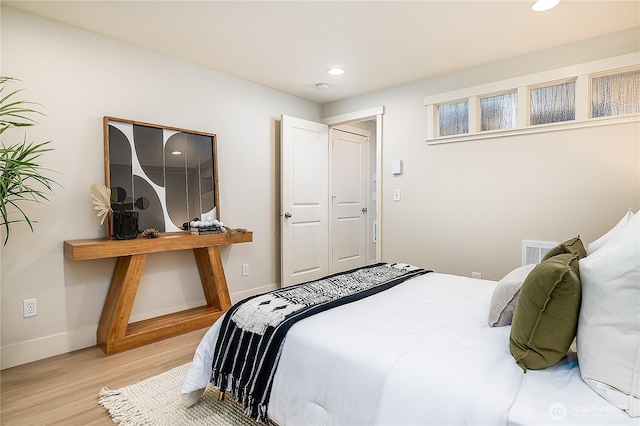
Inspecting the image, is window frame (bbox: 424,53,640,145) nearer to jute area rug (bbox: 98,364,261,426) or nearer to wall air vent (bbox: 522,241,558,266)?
wall air vent (bbox: 522,241,558,266)

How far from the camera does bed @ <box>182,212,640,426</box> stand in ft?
3.02

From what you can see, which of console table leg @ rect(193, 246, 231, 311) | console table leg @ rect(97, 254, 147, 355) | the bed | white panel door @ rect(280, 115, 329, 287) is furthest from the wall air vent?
console table leg @ rect(97, 254, 147, 355)

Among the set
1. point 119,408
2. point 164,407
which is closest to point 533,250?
point 164,407

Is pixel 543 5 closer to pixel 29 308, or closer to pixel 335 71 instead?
pixel 335 71

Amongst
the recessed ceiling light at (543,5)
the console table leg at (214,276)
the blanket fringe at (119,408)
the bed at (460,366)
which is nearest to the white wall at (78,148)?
the console table leg at (214,276)

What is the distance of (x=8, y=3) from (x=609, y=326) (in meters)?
3.62

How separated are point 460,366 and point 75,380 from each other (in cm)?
235

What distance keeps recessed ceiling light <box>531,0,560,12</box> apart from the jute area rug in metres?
3.02

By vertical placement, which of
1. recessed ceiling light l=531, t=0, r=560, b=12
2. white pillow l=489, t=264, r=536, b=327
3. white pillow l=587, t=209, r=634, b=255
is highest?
recessed ceiling light l=531, t=0, r=560, b=12

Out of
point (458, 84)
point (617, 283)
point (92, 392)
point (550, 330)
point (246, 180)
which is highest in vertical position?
point (458, 84)

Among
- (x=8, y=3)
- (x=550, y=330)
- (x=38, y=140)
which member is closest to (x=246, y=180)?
(x=38, y=140)

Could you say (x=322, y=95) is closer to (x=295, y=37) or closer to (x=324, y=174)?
(x=324, y=174)

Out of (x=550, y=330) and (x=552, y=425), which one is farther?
(x=550, y=330)

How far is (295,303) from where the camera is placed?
5.52 feet
